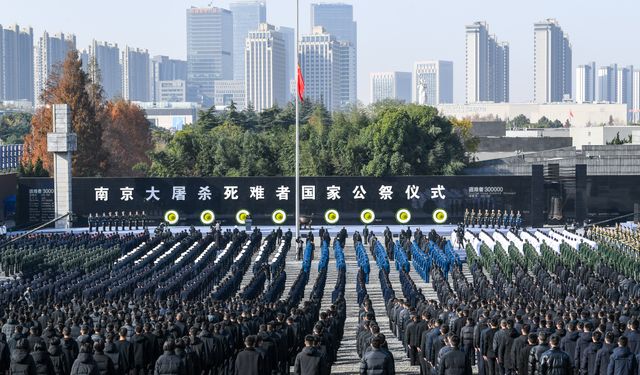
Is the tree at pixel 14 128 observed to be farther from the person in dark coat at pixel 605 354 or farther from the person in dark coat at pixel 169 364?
the person in dark coat at pixel 605 354

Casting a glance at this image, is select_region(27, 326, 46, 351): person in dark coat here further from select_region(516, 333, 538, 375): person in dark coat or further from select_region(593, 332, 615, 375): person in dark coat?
select_region(593, 332, 615, 375): person in dark coat

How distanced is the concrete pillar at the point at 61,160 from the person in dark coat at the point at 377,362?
3442cm

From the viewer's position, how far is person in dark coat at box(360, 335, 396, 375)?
484 inches

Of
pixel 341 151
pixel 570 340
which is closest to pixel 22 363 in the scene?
pixel 570 340

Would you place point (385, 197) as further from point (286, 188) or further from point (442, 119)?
point (442, 119)

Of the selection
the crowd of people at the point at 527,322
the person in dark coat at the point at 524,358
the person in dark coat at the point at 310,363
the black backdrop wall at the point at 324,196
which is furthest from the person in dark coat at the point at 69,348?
the black backdrop wall at the point at 324,196

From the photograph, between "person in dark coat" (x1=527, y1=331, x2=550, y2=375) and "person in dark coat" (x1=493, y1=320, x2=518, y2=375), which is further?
"person in dark coat" (x1=493, y1=320, x2=518, y2=375)

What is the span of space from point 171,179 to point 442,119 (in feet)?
48.0

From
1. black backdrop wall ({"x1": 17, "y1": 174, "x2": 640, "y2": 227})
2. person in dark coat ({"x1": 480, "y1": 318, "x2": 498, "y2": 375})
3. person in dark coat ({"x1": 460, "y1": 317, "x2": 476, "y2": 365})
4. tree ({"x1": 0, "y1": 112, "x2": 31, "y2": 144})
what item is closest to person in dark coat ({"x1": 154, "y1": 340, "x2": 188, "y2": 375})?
person in dark coat ({"x1": 480, "y1": 318, "x2": 498, "y2": 375})

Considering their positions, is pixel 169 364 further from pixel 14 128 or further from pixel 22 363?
pixel 14 128

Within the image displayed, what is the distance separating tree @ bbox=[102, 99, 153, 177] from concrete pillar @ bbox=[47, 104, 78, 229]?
2370 centimetres

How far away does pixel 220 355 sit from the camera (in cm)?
1500

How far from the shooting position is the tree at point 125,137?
73812mm

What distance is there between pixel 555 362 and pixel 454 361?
3.50ft
